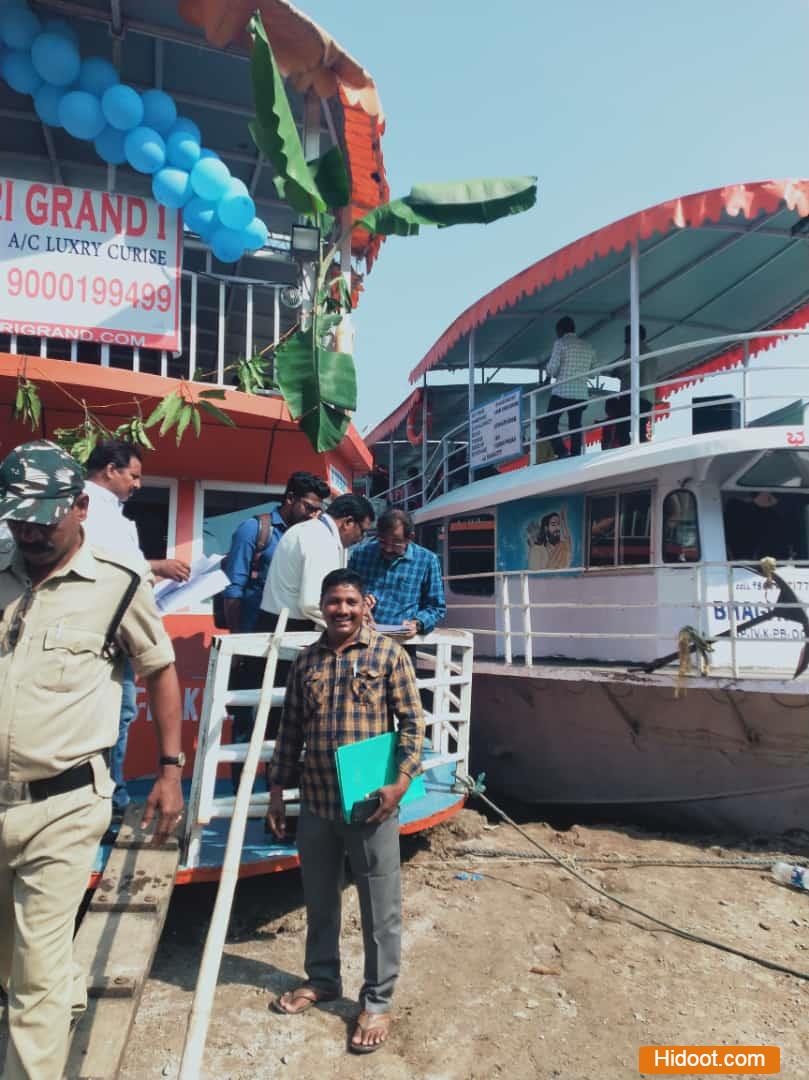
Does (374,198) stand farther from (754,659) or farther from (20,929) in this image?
(20,929)

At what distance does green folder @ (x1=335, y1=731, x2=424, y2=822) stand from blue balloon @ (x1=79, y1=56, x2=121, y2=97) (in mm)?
5845

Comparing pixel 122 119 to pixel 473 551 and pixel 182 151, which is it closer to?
pixel 182 151

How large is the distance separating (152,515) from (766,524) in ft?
18.4

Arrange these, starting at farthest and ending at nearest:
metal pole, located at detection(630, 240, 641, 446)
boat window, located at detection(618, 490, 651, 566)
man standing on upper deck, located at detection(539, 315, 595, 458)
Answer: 1. man standing on upper deck, located at detection(539, 315, 595, 458)
2. boat window, located at detection(618, 490, 651, 566)
3. metal pole, located at detection(630, 240, 641, 446)

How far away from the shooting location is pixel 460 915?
13.8ft

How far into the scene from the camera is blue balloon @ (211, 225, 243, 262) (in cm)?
623

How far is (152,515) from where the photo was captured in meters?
6.28

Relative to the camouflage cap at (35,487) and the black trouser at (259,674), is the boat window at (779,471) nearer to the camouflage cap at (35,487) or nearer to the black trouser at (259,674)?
the black trouser at (259,674)

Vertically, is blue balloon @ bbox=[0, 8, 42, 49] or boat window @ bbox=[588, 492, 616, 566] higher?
blue balloon @ bbox=[0, 8, 42, 49]

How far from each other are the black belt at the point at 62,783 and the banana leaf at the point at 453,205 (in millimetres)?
5560

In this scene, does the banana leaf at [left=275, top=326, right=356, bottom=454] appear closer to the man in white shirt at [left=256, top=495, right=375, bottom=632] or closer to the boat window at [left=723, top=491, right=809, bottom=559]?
the man in white shirt at [left=256, top=495, right=375, bottom=632]

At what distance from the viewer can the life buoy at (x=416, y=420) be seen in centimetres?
1309

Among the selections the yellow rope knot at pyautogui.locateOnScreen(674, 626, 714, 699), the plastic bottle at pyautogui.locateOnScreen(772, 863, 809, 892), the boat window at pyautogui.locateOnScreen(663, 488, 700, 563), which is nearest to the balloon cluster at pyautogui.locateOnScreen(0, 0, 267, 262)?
the boat window at pyautogui.locateOnScreen(663, 488, 700, 563)

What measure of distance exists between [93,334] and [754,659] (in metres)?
6.08
